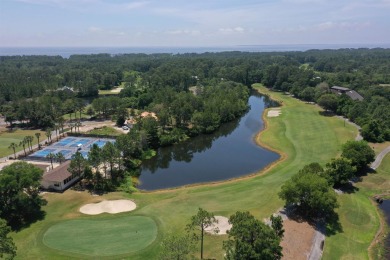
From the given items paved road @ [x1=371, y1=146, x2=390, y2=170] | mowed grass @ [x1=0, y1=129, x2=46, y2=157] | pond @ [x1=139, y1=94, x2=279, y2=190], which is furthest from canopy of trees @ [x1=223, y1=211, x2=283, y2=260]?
mowed grass @ [x1=0, y1=129, x2=46, y2=157]

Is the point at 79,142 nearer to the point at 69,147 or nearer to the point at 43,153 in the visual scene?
the point at 69,147

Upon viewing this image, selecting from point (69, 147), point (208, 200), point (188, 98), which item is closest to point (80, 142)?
point (69, 147)

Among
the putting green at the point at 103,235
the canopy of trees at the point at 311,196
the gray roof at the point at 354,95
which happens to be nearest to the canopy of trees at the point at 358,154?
the canopy of trees at the point at 311,196

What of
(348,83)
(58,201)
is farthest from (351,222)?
(348,83)

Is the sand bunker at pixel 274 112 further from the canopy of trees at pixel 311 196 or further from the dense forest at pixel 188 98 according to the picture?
the canopy of trees at pixel 311 196

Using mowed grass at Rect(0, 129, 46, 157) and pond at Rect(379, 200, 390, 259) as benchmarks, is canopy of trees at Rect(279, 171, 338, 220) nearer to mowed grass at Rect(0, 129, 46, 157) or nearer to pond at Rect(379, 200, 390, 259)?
pond at Rect(379, 200, 390, 259)

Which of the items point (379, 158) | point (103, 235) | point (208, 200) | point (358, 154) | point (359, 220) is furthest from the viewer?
point (379, 158)
